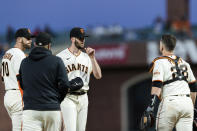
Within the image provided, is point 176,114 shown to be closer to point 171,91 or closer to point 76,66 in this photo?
point 171,91

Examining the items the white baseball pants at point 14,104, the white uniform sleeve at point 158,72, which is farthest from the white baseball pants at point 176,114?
the white baseball pants at point 14,104

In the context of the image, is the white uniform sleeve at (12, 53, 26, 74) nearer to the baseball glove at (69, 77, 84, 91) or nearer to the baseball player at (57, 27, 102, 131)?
the baseball player at (57, 27, 102, 131)

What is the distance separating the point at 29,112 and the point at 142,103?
1823cm

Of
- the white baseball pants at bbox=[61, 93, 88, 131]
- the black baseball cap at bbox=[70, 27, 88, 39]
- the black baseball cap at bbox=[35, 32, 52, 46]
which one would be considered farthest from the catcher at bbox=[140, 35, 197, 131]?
the black baseball cap at bbox=[35, 32, 52, 46]

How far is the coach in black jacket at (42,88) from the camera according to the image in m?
6.45

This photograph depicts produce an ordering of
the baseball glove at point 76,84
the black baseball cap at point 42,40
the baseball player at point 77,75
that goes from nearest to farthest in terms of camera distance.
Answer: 1. the black baseball cap at point 42,40
2. the baseball glove at point 76,84
3. the baseball player at point 77,75

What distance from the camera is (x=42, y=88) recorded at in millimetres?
6477

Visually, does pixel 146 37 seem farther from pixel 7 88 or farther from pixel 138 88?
pixel 7 88

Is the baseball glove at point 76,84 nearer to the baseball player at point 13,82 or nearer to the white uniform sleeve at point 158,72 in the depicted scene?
the baseball player at point 13,82

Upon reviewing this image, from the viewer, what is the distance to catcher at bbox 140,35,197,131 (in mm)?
7172

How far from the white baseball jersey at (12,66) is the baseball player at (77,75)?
82cm

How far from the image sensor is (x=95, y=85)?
977 inches

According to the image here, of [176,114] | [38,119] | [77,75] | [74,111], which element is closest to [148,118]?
[176,114]

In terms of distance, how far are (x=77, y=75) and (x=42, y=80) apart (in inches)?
58.3
